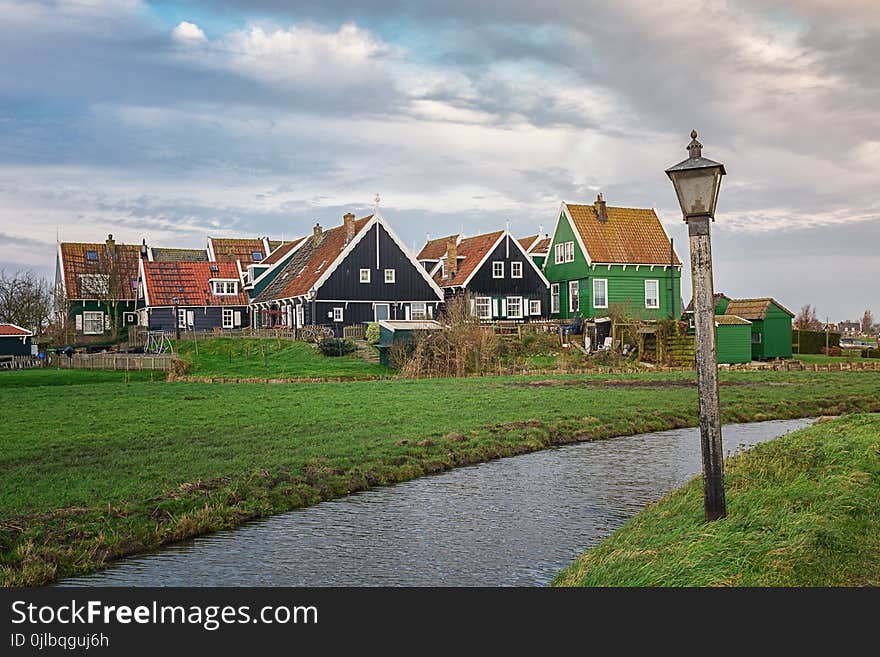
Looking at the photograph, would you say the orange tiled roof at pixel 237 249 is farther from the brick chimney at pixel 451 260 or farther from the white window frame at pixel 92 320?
the brick chimney at pixel 451 260

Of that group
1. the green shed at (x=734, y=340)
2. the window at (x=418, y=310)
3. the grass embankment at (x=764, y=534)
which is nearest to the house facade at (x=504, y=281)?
the window at (x=418, y=310)

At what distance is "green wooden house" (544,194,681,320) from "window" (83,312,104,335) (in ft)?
114

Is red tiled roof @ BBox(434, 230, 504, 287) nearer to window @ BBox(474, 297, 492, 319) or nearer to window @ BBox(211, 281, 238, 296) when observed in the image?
window @ BBox(474, 297, 492, 319)

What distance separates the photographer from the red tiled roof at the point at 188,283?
61.9 meters

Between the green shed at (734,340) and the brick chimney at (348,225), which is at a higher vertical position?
the brick chimney at (348,225)

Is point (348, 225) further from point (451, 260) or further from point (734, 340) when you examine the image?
point (734, 340)

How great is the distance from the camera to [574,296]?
54156 millimetres

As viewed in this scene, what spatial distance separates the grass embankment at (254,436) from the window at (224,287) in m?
29.5

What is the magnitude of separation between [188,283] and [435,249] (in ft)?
58.0

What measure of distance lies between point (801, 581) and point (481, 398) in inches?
749

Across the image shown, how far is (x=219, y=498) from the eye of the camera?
41.8ft

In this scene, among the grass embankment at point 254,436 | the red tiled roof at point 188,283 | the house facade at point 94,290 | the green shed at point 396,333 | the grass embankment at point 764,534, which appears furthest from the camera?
the house facade at point 94,290

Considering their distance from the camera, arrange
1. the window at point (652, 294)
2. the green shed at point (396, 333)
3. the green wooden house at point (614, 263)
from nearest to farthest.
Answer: the green shed at point (396, 333)
the green wooden house at point (614, 263)
the window at point (652, 294)

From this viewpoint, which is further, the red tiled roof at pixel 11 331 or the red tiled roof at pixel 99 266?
the red tiled roof at pixel 99 266
